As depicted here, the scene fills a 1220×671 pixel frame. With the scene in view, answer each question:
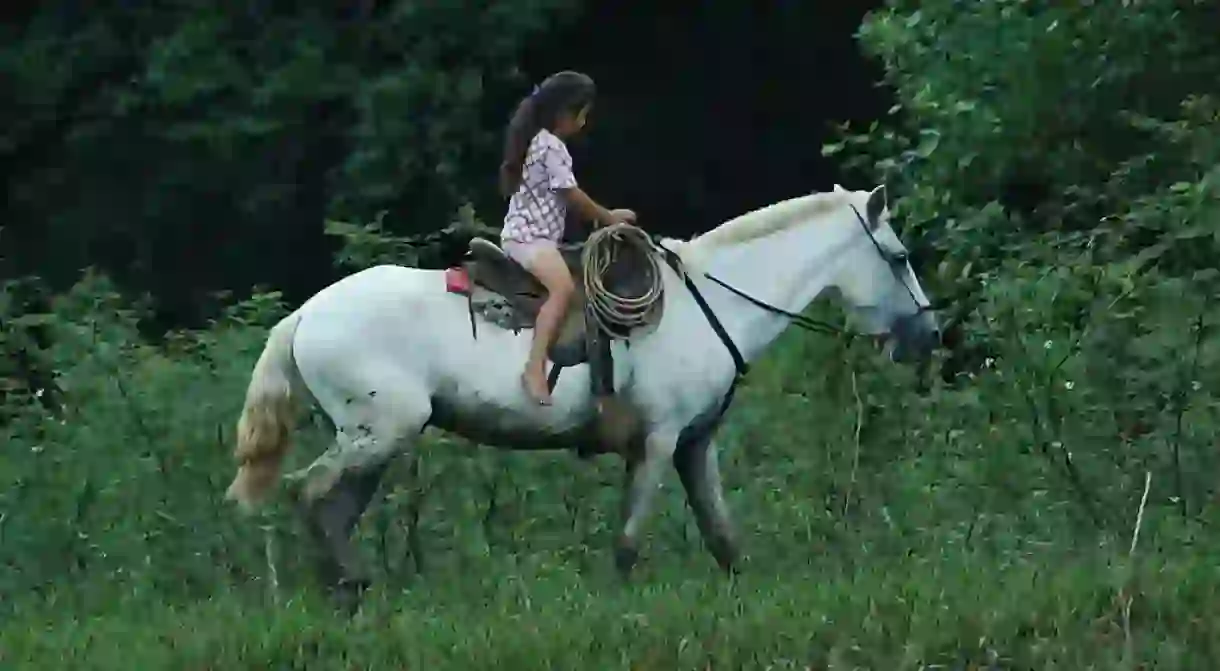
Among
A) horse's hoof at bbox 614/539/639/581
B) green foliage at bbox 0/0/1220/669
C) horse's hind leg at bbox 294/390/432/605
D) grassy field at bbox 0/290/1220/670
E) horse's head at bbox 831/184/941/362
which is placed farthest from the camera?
horse's head at bbox 831/184/941/362

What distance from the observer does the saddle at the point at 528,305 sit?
9.39 meters

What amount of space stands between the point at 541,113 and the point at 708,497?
5.94 ft

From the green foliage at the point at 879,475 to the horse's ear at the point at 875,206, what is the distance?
1.14m

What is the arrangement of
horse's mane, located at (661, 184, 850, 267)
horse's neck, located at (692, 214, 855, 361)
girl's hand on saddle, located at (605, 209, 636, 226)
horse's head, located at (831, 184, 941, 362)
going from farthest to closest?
1. horse's head, located at (831, 184, 941, 362)
2. horse's mane, located at (661, 184, 850, 267)
3. horse's neck, located at (692, 214, 855, 361)
4. girl's hand on saddle, located at (605, 209, 636, 226)

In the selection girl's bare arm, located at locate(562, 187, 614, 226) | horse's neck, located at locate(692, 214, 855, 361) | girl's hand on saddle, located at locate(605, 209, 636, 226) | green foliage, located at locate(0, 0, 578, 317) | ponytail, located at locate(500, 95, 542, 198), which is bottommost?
green foliage, located at locate(0, 0, 578, 317)

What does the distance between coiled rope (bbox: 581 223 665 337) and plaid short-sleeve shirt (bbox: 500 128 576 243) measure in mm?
178

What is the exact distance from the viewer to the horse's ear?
10.0m

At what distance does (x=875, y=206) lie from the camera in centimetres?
1011

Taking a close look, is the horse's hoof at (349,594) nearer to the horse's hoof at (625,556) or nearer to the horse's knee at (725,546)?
the horse's hoof at (625,556)

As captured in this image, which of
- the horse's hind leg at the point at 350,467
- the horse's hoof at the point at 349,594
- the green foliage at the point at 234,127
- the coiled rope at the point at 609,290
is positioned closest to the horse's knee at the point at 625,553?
the coiled rope at the point at 609,290

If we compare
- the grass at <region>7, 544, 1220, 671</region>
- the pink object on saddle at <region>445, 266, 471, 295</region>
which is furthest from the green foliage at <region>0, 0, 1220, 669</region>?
the pink object on saddle at <region>445, 266, 471, 295</region>

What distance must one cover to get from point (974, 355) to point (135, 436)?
587 cm

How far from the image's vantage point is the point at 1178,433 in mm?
10195

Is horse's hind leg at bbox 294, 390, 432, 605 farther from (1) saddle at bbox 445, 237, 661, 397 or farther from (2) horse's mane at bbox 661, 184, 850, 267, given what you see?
(2) horse's mane at bbox 661, 184, 850, 267
